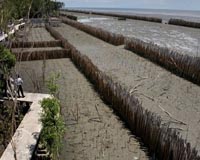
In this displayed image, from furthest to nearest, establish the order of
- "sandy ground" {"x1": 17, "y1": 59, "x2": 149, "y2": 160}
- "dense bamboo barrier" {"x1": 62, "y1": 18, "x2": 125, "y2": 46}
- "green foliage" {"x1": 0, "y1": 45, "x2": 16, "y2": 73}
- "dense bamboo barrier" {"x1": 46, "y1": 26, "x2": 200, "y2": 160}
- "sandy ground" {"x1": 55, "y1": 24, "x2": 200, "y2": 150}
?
"dense bamboo barrier" {"x1": 62, "y1": 18, "x2": 125, "y2": 46} < "green foliage" {"x1": 0, "y1": 45, "x2": 16, "y2": 73} < "sandy ground" {"x1": 55, "y1": 24, "x2": 200, "y2": 150} < "sandy ground" {"x1": 17, "y1": 59, "x2": 149, "y2": 160} < "dense bamboo barrier" {"x1": 46, "y1": 26, "x2": 200, "y2": 160}

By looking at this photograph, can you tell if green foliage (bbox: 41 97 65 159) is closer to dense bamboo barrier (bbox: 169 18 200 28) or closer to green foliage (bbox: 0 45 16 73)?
green foliage (bbox: 0 45 16 73)

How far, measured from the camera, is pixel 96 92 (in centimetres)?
1302

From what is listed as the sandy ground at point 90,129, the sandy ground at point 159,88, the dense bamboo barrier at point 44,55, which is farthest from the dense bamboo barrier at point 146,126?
the dense bamboo barrier at point 44,55

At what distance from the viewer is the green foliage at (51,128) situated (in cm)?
699

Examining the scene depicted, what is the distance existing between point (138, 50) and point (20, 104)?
12.6 m

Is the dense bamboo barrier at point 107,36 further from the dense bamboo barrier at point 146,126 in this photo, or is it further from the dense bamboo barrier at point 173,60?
the dense bamboo barrier at point 146,126

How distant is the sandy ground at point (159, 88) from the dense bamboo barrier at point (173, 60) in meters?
0.38

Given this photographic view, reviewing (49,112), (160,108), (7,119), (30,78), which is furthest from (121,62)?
(49,112)

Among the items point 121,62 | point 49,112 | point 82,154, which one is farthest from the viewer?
point 121,62

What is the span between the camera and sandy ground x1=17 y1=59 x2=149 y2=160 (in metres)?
8.08

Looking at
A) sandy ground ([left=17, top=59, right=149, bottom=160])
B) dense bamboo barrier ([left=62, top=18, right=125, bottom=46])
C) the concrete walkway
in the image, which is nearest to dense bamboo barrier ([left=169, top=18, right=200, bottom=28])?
dense bamboo barrier ([left=62, top=18, right=125, bottom=46])

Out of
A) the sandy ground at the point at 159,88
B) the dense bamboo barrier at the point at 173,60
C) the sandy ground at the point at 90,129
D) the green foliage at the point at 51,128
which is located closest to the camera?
the green foliage at the point at 51,128

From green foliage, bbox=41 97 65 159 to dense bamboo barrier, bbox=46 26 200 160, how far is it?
2095mm

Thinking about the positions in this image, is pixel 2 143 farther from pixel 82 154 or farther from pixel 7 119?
pixel 82 154
